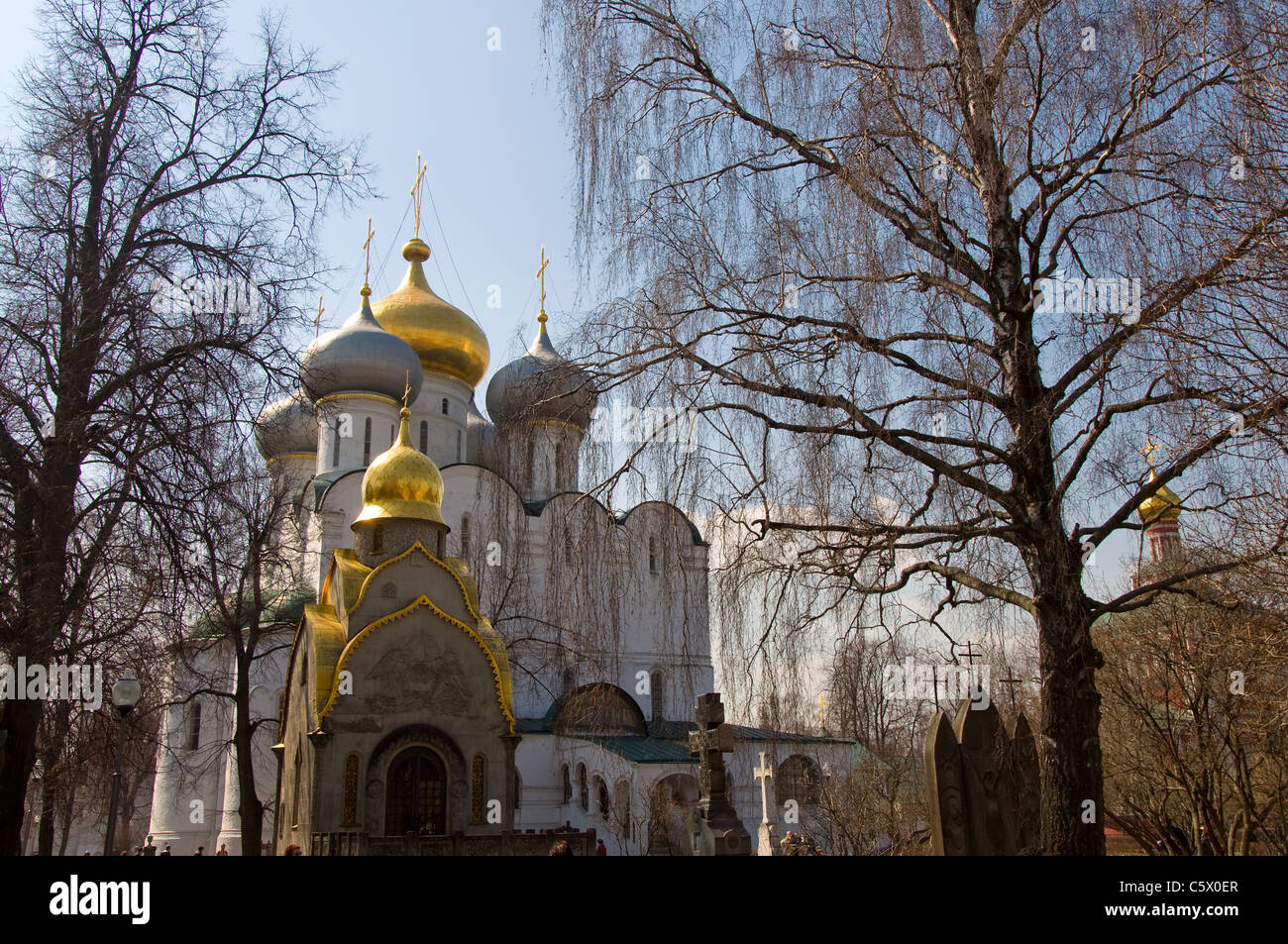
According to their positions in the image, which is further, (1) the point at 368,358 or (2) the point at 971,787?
(1) the point at 368,358

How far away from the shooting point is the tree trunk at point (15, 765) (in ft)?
29.1

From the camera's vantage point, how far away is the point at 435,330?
3269cm

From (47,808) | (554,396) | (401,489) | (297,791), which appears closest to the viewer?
(554,396)

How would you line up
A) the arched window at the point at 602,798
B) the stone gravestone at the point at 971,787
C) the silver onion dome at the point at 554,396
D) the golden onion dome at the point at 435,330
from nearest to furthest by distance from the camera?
1. the silver onion dome at the point at 554,396
2. the stone gravestone at the point at 971,787
3. the arched window at the point at 602,798
4. the golden onion dome at the point at 435,330

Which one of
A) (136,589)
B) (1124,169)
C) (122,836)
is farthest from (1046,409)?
(122,836)

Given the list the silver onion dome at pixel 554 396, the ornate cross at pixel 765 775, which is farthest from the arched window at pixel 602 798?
Result: the silver onion dome at pixel 554 396

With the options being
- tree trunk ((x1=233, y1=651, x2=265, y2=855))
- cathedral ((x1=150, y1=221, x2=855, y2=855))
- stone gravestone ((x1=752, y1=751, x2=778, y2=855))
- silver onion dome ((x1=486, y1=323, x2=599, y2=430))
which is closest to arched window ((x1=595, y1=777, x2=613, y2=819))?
cathedral ((x1=150, y1=221, x2=855, y2=855))

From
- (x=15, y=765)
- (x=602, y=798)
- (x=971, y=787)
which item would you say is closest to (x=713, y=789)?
(x=971, y=787)

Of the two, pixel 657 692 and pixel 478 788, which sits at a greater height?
pixel 657 692

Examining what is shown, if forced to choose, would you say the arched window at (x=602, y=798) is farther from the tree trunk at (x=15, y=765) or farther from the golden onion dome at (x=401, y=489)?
the tree trunk at (x=15, y=765)

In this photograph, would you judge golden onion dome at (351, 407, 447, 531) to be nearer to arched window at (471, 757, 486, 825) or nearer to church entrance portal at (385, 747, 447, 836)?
church entrance portal at (385, 747, 447, 836)

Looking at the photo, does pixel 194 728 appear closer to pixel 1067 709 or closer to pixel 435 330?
pixel 435 330

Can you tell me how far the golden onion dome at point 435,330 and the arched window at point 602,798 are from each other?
14.5m

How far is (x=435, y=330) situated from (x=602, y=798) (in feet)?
52.1
